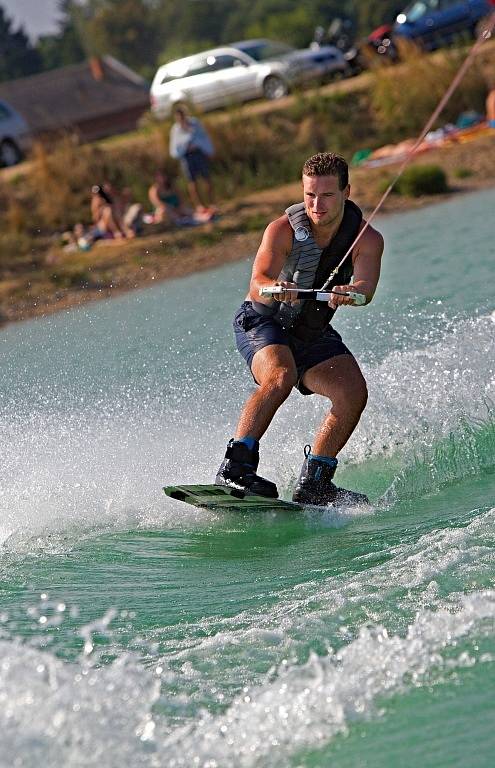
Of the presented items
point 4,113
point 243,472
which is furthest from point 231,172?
point 243,472

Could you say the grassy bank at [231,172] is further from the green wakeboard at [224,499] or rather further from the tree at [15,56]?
the tree at [15,56]

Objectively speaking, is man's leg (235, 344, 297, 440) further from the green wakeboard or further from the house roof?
the house roof

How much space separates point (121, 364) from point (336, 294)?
447cm

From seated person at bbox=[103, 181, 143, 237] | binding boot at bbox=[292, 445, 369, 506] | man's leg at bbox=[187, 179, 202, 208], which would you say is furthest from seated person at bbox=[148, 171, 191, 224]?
binding boot at bbox=[292, 445, 369, 506]

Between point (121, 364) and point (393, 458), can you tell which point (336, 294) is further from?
point (121, 364)

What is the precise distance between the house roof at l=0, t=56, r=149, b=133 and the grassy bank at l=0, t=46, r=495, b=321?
23.4 meters

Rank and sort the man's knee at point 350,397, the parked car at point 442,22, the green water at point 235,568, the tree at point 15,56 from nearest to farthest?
the green water at point 235,568 < the man's knee at point 350,397 < the parked car at point 442,22 < the tree at point 15,56

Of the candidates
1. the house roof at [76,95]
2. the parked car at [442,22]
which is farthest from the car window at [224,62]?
the house roof at [76,95]

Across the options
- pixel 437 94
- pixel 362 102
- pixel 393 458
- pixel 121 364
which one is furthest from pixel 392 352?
pixel 362 102

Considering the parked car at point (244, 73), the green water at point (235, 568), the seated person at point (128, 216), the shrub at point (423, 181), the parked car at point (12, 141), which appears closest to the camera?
the green water at point (235, 568)

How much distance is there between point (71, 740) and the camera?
3.59m

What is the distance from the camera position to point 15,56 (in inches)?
3812

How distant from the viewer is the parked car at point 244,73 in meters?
25.3

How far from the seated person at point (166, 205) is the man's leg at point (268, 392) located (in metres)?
12.8
